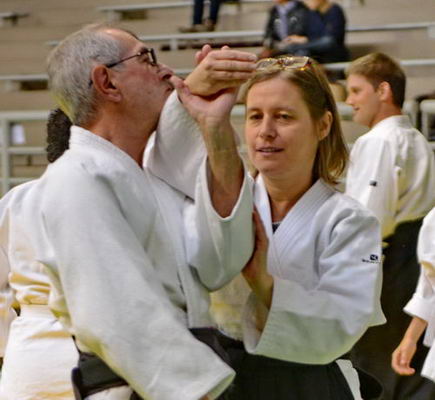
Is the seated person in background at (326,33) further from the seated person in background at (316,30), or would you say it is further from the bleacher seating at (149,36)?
the bleacher seating at (149,36)

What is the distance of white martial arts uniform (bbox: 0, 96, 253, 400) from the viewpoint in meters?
1.73

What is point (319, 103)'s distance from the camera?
2.17m

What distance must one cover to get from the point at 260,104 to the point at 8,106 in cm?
745

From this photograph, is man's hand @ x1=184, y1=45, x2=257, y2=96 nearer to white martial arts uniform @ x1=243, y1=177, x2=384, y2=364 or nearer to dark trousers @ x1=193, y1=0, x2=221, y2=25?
white martial arts uniform @ x1=243, y1=177, x2=384, y2=364

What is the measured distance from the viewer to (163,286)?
1.86m

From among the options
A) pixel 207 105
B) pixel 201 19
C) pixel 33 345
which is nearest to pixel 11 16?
pixel 201 19

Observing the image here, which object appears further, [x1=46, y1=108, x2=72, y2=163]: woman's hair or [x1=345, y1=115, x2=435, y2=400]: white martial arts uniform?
[x1=345, y1=115, x2=435, y2=400]: white martial arts uniform

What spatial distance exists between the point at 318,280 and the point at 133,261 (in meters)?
0.47

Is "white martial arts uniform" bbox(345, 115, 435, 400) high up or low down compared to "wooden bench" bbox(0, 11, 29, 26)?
up

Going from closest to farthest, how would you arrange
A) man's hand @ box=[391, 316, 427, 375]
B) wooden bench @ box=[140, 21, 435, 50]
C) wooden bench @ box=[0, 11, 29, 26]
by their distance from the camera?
man's hand @ box=[391, 316, 427, 375] < wooden bench @ box=[140, 21, 435, 50] < wooden bench @ box=[0, 11, 29, 26]

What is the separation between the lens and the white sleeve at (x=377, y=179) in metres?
4.34

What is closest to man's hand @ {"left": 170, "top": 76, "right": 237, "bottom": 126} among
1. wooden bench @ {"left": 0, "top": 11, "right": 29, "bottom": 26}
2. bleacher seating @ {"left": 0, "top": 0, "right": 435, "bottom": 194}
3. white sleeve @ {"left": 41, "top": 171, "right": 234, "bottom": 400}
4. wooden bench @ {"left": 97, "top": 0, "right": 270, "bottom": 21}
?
white sleeve @ {"left": 41, "top": 171, "right": 234, "bottom": 400}

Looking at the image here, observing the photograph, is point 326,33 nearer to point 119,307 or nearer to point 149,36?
point 149,36

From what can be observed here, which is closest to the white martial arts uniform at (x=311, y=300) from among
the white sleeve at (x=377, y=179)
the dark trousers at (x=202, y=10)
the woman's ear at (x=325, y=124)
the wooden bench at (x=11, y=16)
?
the woman's ear at (x=325, y=124)
